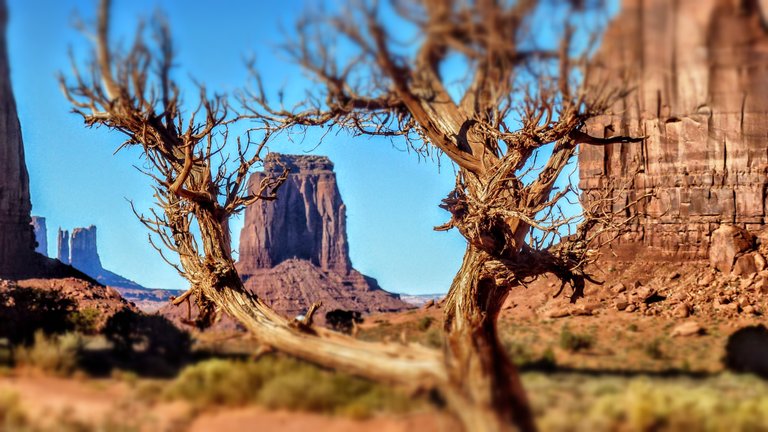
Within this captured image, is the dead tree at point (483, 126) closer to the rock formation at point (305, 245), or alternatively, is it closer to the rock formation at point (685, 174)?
the rock formation at point (685, 174)

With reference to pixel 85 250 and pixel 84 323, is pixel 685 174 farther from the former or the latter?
pixel 85 250

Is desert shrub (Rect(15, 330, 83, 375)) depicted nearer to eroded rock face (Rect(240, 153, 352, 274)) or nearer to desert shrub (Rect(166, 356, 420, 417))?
desert shrub (Rect(166, 356, 420, 417))

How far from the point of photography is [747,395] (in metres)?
9.44

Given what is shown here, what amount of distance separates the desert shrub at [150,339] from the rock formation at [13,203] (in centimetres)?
2983

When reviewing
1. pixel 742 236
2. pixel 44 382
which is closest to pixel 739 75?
pixel 44 382

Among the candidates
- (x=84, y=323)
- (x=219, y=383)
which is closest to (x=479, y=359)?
(x=219, y=383)

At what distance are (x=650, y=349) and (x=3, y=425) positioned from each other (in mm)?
12512

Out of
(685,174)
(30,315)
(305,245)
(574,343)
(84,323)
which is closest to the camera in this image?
(30,315)

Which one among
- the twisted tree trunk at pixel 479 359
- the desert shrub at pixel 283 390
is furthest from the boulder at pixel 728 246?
the desert shrub at pixel 283 390

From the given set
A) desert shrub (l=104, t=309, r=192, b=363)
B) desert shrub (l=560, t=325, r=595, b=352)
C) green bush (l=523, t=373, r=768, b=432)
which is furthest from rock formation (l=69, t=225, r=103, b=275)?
green bush (l=523, t=373, r=768, b=432)

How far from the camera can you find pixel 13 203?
44125mm

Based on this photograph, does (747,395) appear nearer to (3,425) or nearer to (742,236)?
(3,425)

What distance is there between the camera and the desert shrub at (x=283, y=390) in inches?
291

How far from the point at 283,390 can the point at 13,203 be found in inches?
1633
